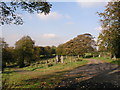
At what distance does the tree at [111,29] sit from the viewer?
16125 millimetres

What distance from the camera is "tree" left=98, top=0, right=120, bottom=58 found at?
16.1 meters

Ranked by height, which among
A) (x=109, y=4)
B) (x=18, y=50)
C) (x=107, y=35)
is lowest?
(x=18, y=50)

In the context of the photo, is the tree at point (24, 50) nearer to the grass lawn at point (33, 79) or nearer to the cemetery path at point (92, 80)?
the grass lawn at point (33, 79)

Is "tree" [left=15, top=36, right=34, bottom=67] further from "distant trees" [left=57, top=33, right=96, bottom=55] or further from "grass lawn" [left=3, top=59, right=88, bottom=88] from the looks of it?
"grass lawn" [left=3, top=59, right=88, bottom=88]

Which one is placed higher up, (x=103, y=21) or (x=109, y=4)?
(x=109, y=4)

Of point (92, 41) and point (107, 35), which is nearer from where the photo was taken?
point (107, 35)

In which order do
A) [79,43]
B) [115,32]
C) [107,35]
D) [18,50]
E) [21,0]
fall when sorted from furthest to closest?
[79,43] → [18,50] → [107,35] → [115,32] → [21,0]

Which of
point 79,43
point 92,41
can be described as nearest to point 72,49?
point 79,43

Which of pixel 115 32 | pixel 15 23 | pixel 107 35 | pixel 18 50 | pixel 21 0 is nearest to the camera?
pixel 21 0

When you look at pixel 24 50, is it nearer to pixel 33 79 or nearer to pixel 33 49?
pixel 33 49

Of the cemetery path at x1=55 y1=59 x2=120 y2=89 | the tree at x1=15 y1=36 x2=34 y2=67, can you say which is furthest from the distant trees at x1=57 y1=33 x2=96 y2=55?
the cemetery path at x1=55 y1=59 x2=120 y2=89

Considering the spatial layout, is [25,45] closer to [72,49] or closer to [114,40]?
[72,49]

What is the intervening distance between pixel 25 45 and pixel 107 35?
24.1m

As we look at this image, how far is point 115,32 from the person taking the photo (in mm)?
16219
